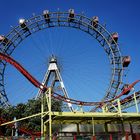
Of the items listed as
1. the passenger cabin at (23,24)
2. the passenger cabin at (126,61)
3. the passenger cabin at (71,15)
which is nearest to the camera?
the passenger cabin at (126,61)

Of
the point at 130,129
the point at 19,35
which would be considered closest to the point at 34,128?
the point at 19,35

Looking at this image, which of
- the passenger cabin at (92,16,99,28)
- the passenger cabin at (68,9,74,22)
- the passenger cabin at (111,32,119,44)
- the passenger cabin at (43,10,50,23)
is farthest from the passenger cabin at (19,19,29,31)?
the passenger cabin at (111,32,119,44)

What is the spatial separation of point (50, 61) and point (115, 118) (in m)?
20.7

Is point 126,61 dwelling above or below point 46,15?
below

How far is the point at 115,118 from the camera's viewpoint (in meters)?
18.7

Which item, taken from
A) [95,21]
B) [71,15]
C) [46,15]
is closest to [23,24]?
[46,15]

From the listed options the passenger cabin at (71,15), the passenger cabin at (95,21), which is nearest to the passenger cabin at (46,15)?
the passenger cabin at (71,15)

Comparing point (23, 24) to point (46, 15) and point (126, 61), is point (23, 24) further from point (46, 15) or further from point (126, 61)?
point (126, 61)

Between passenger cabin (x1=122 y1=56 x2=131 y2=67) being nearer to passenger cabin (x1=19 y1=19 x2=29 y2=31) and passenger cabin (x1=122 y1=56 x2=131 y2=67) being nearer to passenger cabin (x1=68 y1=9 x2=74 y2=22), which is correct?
passenger cabin (x1=68 y1=9 x2=74 y2=22)

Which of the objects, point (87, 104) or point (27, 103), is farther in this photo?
point (27, 103)

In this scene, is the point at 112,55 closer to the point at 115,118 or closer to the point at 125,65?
the point at 125,65

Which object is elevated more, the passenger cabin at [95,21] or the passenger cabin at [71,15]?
the passenger cabin at [71,15]

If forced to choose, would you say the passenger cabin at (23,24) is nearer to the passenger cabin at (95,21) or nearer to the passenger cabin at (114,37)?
the passenger cabin at (95,21)

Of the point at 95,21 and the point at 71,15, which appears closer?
the point at 95,21
